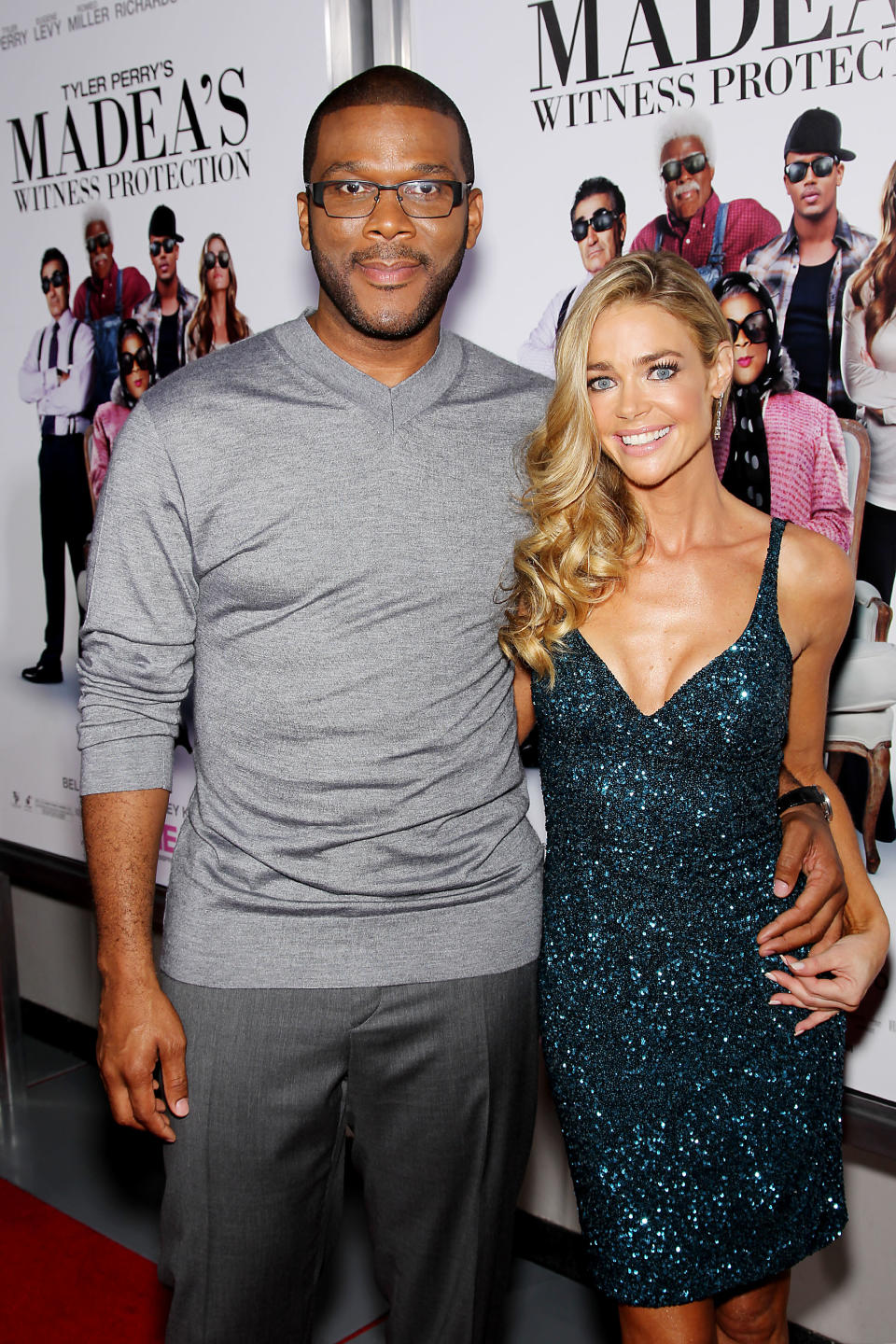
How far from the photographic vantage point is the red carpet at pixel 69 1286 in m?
2.68

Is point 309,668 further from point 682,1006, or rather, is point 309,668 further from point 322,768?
point 682,1006

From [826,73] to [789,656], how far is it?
2.73 feet

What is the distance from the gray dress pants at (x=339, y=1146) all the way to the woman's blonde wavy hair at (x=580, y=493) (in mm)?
492

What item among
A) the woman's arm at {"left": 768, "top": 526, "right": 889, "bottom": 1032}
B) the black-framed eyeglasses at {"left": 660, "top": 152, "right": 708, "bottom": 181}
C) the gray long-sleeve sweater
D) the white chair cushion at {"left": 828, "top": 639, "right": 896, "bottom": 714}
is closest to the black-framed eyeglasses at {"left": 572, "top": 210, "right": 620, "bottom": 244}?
the black-framed eyeglasses at {"left": 660, "top": 152, "right": 708, "bottom": 181}

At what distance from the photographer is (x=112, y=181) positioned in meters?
2.93

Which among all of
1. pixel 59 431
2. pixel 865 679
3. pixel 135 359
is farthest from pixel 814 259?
pixel 59 431

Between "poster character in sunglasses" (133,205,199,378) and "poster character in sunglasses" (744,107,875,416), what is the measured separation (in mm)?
1350

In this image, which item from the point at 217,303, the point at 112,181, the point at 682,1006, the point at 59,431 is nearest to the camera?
the point at 682,1006

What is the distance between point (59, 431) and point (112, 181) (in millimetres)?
594

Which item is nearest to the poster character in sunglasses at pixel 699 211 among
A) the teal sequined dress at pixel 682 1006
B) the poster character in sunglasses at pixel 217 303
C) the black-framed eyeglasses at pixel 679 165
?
the black-framed eyeglasses at pixel 679 165

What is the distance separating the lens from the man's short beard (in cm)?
179

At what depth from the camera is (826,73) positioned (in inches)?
72.9

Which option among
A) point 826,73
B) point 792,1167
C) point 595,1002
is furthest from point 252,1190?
point 826,73

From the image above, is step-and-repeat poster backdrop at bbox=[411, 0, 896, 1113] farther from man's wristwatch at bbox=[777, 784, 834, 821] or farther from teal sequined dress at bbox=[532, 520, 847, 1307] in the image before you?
teal sequined dress at bbox=[532, 520, 847, 1307]
